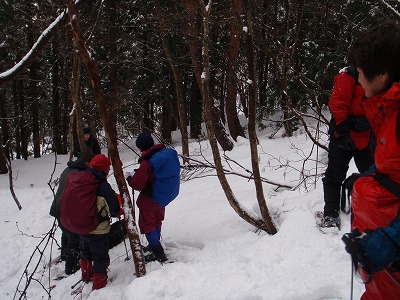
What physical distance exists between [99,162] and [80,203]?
508 mm

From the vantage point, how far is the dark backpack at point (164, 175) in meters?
4.09

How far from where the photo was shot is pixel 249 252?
11.4ft

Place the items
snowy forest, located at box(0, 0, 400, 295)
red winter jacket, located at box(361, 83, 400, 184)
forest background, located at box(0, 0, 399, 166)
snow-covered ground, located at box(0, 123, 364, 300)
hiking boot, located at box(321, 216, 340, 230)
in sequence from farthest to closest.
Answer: forest background, located at box(0, 0, 399, 166)
snowy forest, located at box(0, 0, 400, 295)
hiking boot, located at box(321, 216, 340, 230)
snow-covered ground, located at box(0, 123, 364, 300)
red winter jacket, located at box(361, 83, 400, 184)

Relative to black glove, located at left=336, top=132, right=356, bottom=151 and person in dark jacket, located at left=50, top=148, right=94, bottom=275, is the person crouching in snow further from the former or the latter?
black glove, located at left=336, top=132, right=356, bottom=151

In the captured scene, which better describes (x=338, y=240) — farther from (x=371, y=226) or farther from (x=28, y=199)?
(x=28, y=199)

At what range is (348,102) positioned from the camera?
9.98 feet

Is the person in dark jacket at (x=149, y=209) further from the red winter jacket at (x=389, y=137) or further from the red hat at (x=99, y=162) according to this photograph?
the red winter jacket at (x=389, y=137)

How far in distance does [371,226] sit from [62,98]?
725 inches

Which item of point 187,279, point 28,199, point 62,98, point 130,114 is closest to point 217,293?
point 187,279

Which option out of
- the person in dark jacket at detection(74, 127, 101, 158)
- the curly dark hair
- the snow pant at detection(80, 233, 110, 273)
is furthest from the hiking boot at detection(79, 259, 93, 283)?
the curly dark hair

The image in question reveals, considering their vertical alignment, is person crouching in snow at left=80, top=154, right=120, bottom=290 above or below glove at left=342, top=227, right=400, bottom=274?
below

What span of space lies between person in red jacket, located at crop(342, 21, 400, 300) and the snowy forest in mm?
1839

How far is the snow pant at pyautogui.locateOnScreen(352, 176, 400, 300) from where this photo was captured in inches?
61.4

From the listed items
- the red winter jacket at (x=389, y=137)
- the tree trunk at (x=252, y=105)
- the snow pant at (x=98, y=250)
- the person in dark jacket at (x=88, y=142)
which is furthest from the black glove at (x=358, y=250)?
the person in dark jacket at (x=88, y=142)
